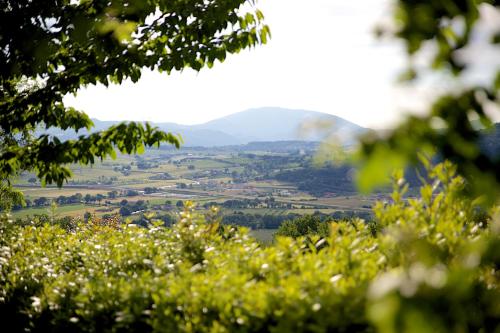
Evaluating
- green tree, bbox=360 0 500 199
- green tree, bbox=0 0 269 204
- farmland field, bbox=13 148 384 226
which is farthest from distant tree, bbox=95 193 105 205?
green tree, bbox=360 0 500 199

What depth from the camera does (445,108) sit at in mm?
1700

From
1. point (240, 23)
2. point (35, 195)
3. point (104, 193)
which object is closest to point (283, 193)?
point (104, 193)

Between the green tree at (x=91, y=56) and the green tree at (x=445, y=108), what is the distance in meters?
5.01

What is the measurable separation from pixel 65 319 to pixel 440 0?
14.7ft

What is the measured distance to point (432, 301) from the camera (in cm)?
123

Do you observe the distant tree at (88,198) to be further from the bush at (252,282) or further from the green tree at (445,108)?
the green tree at (445,108)

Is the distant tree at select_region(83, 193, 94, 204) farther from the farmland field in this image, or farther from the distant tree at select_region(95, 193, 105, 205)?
the distant tree at select_region(95, 193, 105, 205)

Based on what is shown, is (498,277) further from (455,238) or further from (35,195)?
(35,195)

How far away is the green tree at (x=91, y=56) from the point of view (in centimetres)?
635

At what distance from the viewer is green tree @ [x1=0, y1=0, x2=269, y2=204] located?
635 cm

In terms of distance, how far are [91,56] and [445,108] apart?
21.7ft

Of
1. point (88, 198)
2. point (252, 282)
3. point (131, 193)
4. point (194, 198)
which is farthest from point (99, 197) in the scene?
point (252, 282)

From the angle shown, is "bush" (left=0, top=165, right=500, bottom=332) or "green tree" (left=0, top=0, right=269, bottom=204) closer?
"bush" (left=0, top=165, right=500, bottom=332)

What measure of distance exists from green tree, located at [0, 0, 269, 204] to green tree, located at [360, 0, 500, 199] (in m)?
5.01
